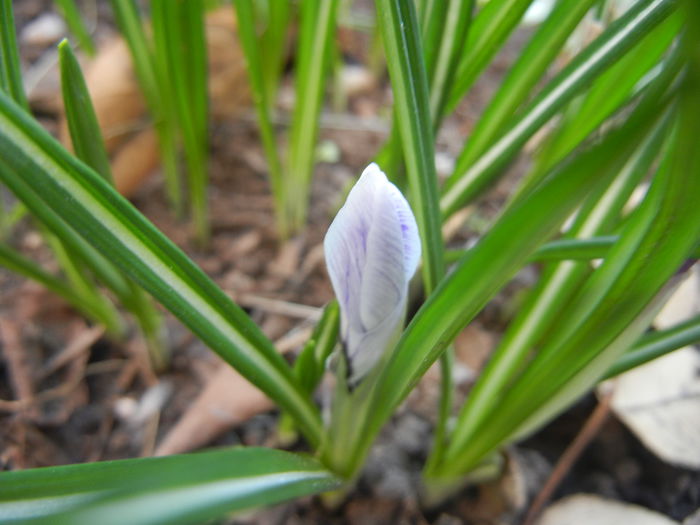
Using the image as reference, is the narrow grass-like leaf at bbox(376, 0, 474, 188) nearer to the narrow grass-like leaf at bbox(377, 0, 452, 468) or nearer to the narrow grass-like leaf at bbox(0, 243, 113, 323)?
the narrow grass-like leaf at bbox(377, 0, 452, 468)

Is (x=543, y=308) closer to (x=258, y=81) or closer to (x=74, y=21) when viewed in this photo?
(x=258, y=81)

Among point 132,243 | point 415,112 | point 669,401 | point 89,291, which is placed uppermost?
point 415,112

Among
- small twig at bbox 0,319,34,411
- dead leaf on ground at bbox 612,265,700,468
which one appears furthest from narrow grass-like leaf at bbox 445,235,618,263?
small twig at bbox 0,319,34,411

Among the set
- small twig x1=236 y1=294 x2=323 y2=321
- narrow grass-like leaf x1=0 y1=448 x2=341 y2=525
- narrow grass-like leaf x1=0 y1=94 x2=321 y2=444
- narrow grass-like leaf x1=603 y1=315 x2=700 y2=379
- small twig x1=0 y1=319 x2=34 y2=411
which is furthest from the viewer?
small twig x1=236 y1=294 x2=323 y2=321

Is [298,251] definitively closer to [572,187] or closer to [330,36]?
[330,36]

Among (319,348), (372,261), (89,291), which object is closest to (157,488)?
(372,261)

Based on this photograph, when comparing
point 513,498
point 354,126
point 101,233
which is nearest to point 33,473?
point 101,233
